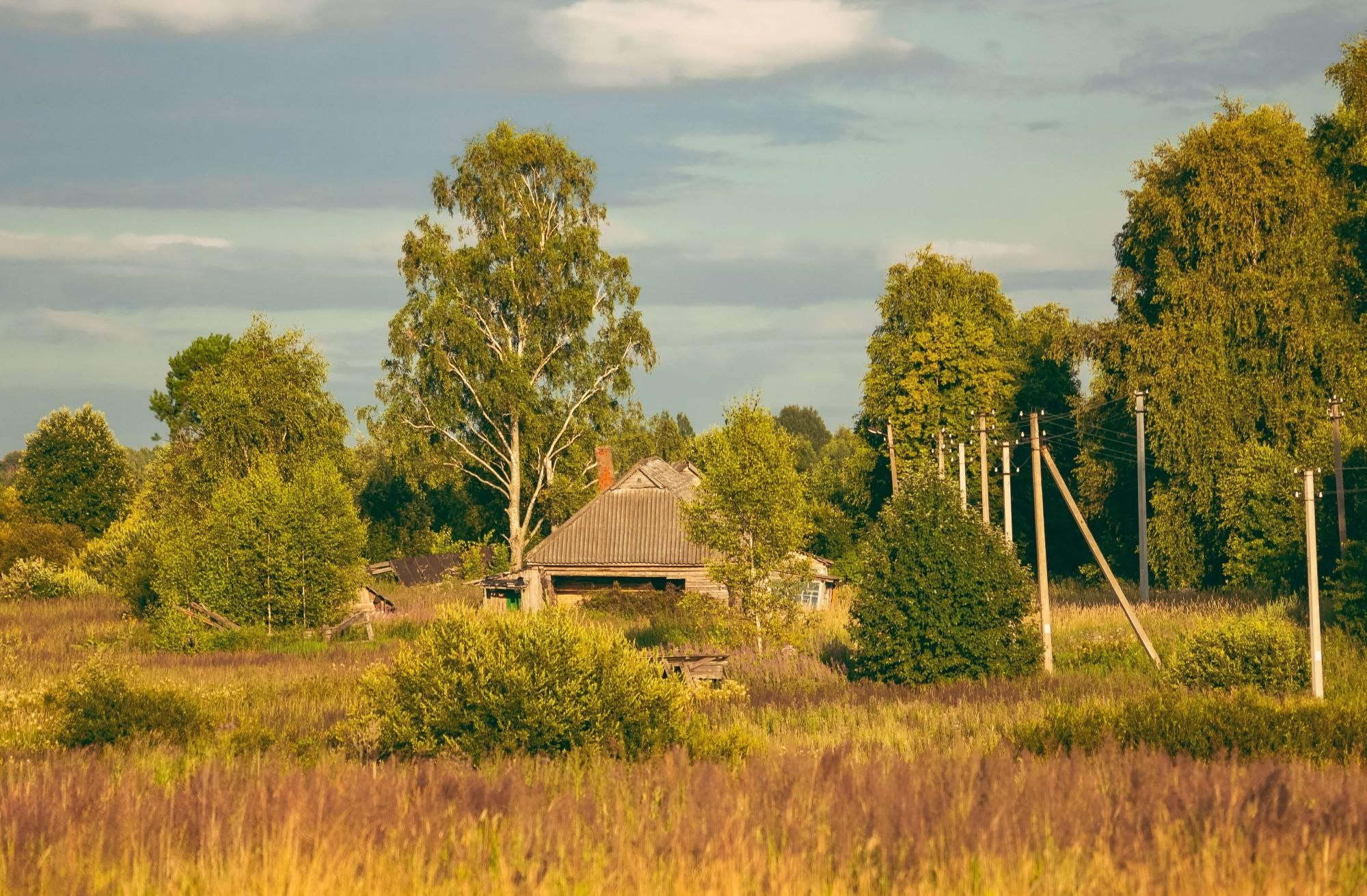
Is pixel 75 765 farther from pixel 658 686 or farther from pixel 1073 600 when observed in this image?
pixel 1073 600

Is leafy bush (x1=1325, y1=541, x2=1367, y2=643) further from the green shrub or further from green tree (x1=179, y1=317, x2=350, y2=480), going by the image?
green tree (x1=179, y1=317, x2=350, y2=480)

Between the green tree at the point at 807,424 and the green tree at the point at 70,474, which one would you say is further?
the green tree at the point at 807,424

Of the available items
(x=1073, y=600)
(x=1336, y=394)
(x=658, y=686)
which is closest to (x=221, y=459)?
(x=1073, y=600)

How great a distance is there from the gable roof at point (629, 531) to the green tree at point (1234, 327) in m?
15.0

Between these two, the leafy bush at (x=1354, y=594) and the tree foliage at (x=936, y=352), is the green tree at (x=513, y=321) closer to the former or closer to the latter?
the tree foliage at (x=936, y=352)

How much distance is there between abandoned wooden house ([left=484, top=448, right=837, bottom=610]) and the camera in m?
45.2

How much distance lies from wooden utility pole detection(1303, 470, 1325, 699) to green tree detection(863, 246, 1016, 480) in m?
28.7

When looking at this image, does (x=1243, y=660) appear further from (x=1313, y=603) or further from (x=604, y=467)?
(x=604, y=467)

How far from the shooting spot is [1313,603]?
2089 centimetres

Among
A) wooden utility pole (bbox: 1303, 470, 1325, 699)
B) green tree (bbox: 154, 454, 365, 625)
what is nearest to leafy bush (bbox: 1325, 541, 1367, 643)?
wooden utility pole (bbox: 1303, 470, 1325, 699)

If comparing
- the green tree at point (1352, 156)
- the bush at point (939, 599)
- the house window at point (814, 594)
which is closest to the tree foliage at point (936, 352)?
the house window at point (814, 594)

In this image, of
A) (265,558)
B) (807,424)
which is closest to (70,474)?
(265,558)

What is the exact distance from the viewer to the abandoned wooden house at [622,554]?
45.2 metres

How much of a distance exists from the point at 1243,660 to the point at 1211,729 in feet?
29.8
